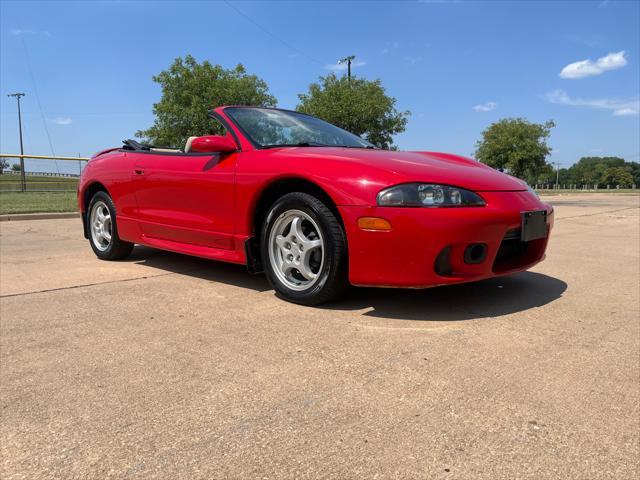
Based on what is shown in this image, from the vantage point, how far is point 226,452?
160cm

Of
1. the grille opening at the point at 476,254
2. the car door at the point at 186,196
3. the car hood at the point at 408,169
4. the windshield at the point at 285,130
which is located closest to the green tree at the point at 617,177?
the windshield at the point at 285,130

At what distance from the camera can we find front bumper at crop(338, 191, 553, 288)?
2.77m

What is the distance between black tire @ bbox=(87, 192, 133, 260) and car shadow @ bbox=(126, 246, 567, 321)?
65 cm

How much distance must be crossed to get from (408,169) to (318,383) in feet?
4.73

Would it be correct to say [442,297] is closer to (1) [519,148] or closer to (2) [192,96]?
(2) [192,96]

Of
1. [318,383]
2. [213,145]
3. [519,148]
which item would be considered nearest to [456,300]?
[318,383]

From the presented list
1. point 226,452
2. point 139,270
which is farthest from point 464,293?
point 139,270

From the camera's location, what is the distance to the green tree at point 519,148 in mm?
48438

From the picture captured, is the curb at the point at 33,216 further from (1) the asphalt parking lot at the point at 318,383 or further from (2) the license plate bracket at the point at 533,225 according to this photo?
(2) the license plate bracket at the point at 533,225

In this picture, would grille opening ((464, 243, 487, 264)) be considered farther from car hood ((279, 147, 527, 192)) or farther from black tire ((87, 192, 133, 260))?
black tire ((87, 192, 133, 260))

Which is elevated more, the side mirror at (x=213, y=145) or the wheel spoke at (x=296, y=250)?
the side mirror at (x=213, y=145)

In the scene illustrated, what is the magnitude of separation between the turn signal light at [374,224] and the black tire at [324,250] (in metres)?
0.20

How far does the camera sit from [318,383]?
2104mm

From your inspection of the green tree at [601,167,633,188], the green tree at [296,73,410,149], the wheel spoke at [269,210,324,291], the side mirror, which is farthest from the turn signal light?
the green tree at [601,167,633,188]
